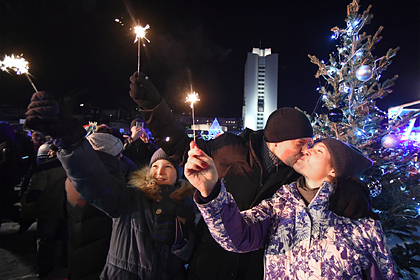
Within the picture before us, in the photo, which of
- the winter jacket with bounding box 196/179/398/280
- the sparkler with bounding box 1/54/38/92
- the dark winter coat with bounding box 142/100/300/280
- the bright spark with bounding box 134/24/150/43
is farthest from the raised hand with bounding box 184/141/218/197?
the sparkler with bounding box 1/54/38/92

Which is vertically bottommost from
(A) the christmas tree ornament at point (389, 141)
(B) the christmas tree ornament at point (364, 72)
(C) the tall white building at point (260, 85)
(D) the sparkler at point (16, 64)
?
(A) the christmas tree ornament at point (389, 141)

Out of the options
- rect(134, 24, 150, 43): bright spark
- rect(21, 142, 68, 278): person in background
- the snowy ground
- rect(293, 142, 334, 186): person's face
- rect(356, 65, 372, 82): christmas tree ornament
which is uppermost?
rect(356, 65, 372, 82): christmas tree ornament

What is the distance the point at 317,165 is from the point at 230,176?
74cm

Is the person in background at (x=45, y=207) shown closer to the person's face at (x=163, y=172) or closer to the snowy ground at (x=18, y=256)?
the snowy ground at (x=18, y=256)

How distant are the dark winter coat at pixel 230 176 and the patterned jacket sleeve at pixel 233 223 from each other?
234 mm

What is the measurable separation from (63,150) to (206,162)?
42.5 inches

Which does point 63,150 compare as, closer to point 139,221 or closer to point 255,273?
point 139,221

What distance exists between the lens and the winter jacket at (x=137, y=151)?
4.51m

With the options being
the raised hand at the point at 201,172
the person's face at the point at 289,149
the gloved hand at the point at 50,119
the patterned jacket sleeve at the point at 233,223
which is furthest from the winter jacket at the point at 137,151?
the raised hand at the point at 201,172

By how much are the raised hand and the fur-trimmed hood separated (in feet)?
3.47

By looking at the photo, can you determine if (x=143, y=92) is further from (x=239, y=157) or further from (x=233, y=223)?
(x=233, y=223)

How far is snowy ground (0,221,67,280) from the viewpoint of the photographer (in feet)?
11.4

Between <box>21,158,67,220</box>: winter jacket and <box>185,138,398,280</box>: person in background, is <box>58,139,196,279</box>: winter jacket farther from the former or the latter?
<box>21,158,67,220</box>: winter jacket

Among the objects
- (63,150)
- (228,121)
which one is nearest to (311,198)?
(63,150)
